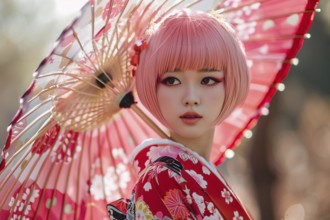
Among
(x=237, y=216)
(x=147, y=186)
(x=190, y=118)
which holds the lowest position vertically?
(x=237, y=216)

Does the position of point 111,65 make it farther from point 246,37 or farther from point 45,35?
point 45,35

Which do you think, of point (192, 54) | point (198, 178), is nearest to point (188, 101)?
point (192, 54)

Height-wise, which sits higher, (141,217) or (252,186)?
(141,217)

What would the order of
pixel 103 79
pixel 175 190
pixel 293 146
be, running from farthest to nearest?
pixel 293 146
pixel 103 79
pixel 175 190

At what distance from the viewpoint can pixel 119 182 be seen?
10.6 feet

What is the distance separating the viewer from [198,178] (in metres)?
2.53

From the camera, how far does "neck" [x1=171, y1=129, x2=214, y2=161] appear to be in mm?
2707

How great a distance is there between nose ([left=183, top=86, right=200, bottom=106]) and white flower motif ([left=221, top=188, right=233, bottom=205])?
0.35 m

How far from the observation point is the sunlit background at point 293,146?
Answer: 886cm

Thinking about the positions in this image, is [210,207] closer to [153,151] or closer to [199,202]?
[199,202]

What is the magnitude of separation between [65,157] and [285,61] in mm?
1186

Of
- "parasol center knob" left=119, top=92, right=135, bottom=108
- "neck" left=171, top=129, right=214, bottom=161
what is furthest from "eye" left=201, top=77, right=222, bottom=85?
"parasol center knob" left=119, top=92, right=135, bottom=108

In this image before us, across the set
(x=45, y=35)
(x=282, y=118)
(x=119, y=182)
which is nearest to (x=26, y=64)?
(x=45, y=35)

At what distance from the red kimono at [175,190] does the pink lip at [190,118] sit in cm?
10
